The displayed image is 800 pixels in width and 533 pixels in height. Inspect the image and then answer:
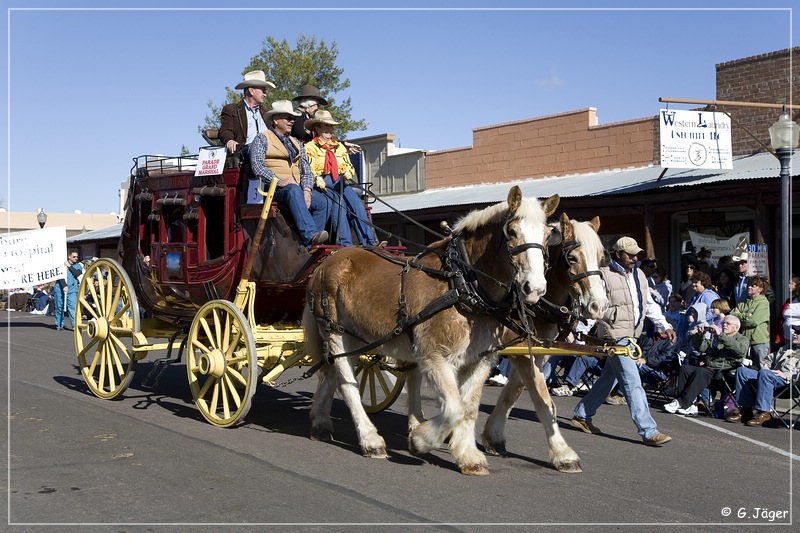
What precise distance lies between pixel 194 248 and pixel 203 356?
1419 mm

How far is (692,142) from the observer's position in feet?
55.1

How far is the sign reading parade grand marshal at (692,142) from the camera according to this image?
656 inches

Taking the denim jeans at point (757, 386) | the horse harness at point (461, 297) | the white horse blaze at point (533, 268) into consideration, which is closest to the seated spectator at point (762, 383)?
the denim jeans at point (757, 386)

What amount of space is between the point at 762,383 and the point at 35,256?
56.0ft

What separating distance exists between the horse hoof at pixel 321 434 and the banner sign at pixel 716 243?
11772mm

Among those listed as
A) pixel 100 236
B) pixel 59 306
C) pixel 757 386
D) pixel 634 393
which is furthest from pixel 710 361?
pixel 100 236

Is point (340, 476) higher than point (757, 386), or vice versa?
point (757, 386)

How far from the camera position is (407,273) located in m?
7.72

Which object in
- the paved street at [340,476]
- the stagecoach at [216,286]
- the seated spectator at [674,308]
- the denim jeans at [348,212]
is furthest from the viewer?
the seated spectator at [674,308]

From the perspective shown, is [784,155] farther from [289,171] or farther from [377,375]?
[289,171]

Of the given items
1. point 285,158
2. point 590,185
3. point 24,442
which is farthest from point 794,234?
point 24,442

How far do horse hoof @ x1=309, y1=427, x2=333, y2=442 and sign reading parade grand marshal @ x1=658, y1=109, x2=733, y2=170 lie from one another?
10215 mm

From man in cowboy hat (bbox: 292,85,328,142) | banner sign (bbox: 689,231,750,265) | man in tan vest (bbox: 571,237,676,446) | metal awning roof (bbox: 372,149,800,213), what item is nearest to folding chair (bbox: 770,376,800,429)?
man in tan vest (bbox: 571,237,676,446)

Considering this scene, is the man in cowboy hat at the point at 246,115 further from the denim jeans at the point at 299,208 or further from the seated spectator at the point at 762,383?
the seated spectator at the point at 762,383
